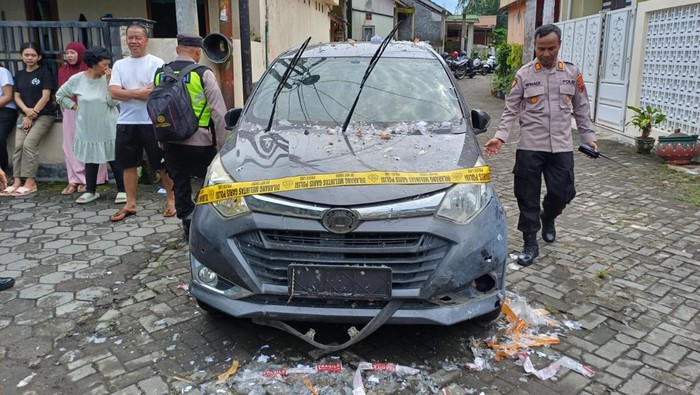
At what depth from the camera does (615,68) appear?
34.0 ft

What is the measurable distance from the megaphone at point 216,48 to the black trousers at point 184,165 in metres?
2.43

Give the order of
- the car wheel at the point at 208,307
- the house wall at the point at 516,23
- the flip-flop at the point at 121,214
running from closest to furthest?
the car wheel at the point at 208,307 < the flip-flop at the point at 121,214 < the house wall at the point at 516,23

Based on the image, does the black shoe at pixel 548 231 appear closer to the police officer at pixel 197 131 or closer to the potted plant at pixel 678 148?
the police officer at pixel 197 131

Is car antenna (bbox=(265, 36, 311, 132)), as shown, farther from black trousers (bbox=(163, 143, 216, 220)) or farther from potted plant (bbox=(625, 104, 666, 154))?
potted plant (bbox=(625, 104, 666, 154))

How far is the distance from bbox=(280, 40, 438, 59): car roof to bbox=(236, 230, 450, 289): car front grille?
2092 mm

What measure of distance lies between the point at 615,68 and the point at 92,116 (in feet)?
29.3

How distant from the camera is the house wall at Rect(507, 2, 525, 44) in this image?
2233 centimetres

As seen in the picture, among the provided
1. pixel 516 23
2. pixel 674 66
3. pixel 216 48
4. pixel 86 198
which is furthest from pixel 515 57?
pixel 86 198

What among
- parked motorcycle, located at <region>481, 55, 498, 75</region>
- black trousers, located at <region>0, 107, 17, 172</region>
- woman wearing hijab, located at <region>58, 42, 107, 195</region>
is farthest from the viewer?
parked motorcycle, located at <region>481, 55, 498, 75</region>

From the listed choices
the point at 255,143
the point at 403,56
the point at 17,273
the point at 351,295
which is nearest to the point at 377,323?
the point at 351,295

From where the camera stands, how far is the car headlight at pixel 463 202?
3010 mm

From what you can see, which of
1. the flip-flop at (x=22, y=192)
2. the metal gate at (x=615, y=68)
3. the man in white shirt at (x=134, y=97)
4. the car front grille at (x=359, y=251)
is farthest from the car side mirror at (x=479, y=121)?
the metal gate at (x=615, y=68)

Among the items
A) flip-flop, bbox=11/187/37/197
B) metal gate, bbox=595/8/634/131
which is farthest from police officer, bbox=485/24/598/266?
metal gate, bbox=595/8/634/131

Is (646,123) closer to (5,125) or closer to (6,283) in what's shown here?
(6,283)
